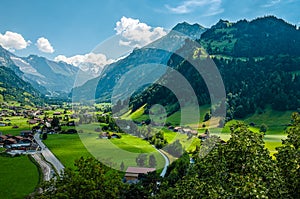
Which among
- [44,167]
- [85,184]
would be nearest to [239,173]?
[85,184]

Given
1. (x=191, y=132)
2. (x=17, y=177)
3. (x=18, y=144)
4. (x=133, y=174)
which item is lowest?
(x=133, y=174)

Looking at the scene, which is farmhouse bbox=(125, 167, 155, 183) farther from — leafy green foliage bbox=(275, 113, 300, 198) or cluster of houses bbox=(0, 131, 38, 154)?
cluster of houses bbox=(0, 131, 38, 154)

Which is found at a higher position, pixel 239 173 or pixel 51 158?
pixel 239 173

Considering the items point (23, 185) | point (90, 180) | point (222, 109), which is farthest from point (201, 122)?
point (90, 180)

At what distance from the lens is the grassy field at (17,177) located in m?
51.3

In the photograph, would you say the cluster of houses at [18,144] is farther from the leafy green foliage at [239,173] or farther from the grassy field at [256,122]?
the leafy green foliage at [239,173]

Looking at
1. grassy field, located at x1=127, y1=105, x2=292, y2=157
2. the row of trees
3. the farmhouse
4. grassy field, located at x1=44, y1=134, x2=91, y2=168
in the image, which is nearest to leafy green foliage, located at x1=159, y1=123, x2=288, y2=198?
the row of trees

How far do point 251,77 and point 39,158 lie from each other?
158 meters

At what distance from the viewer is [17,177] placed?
62.2 metres

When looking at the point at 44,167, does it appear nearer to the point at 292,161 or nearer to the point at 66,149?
the point at 66,149

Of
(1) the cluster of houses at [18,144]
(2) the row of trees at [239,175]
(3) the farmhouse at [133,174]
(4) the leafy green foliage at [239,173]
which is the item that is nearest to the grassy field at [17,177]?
(1) the cluster of houses at [18,144]

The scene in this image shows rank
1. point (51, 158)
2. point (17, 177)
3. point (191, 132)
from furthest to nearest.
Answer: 1. point (191, 132)
2. point (51, 158)
3. point (17, 177)

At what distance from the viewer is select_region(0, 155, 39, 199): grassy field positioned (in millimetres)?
51312

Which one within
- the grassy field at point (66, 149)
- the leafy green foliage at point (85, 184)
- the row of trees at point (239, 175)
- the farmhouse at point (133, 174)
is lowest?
the farmhouse at point (133, 174)
